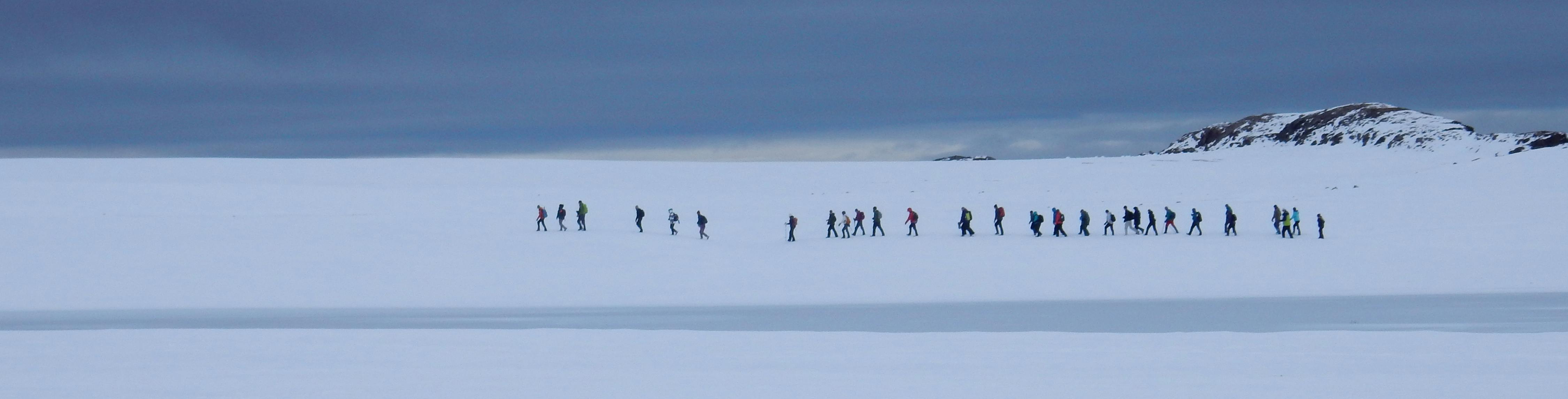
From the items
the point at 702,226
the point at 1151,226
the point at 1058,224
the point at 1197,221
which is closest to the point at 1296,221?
the point at 1197,221

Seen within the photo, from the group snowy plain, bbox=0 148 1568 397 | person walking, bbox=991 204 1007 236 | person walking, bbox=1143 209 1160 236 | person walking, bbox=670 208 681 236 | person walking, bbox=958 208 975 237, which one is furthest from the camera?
person walking, bbox=991 204 1007 236

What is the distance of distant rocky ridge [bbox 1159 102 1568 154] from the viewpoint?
221ft

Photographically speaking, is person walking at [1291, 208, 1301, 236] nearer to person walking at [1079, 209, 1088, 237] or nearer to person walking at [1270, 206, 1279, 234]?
person walking at [1270, 206, 1279, 234]

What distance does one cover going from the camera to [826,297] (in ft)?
75.7

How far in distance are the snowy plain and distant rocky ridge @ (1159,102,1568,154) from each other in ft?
12.2

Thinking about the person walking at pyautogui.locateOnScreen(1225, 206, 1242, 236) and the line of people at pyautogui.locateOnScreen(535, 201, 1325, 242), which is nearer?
the line of people at pyautogui.locateOnScreen(535, 201, 1325, 242)

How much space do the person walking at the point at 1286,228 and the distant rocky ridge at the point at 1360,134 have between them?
32.8m

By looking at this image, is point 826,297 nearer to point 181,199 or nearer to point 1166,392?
point 1166,392

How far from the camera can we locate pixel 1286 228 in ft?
107

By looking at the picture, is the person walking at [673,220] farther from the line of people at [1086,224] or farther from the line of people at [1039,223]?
the line of people at [1086,224]

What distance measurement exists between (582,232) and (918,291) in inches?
436

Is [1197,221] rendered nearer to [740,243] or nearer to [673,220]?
[740,243]

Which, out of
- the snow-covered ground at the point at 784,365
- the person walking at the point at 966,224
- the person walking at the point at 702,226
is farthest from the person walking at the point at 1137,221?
the snow-covered ground at the point at 784,365

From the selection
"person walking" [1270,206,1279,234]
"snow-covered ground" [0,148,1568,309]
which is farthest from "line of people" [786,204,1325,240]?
"snow-covered ground" [0,148,1568,309]
